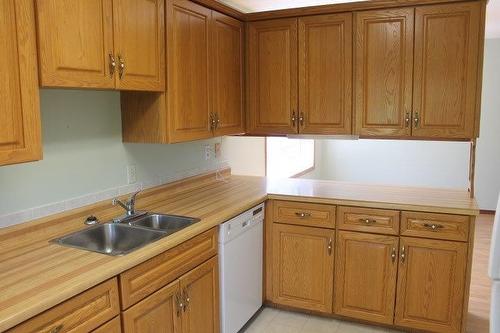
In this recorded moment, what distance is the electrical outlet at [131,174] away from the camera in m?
2.63

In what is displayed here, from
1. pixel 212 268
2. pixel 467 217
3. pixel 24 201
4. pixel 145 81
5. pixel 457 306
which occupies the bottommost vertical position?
pixel 457 306

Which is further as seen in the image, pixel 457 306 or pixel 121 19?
pixel 457 306

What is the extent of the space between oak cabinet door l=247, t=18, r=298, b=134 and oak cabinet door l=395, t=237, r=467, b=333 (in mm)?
1201

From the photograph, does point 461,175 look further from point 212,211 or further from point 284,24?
point 212,211

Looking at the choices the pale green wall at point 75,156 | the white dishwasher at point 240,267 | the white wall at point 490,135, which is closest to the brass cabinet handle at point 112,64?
the pale green wall at point 75,156

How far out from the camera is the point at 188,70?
2594 mm

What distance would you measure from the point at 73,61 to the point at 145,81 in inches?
18.6

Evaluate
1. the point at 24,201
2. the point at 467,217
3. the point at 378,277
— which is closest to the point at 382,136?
the point at 467,217

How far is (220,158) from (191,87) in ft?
Answer: 3.39

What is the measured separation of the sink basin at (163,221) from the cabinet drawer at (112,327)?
0.66 m

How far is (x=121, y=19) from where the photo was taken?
2.07m

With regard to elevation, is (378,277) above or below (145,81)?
below

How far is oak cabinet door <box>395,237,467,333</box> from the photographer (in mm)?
2625

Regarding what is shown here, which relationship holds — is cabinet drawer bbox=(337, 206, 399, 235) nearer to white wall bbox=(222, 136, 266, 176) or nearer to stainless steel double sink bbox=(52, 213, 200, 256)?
stainless steel double sink bbox=(52, 213, 200, 256)
